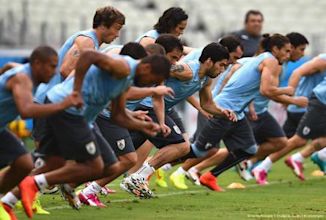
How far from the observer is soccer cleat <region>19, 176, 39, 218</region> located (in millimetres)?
9867

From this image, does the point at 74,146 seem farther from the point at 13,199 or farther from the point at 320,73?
the point at 320,73

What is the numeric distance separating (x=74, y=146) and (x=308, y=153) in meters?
7.94

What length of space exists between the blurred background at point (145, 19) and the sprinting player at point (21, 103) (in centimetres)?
1401

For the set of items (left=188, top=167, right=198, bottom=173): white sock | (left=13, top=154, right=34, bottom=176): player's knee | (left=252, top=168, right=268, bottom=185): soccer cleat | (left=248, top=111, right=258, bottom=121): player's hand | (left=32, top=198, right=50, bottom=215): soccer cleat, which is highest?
(left=13, top=154, right=34, bottom=176): player's knee

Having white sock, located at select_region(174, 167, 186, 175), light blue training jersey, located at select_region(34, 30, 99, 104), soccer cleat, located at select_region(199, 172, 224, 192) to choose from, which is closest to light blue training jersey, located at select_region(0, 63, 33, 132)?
light blue training jersey, located at select_region(34, 30, 99, 104)

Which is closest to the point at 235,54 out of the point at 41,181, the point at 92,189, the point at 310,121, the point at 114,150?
the point at 310,121

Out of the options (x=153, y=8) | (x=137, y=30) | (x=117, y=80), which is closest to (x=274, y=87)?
(x=117, y=80)

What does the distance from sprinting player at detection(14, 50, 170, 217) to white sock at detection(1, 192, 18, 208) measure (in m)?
0.17

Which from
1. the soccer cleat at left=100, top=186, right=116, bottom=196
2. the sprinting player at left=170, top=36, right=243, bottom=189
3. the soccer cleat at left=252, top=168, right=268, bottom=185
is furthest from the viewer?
the soccer cleat at left=252, top=168, right=268, bottom=185

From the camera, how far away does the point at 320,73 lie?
1733 centimetres

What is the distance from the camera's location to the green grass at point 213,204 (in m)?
11.3

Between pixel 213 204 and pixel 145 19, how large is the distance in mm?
19076

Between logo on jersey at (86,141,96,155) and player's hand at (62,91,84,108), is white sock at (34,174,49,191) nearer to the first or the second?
logo on jersey at (86,141,96,155)

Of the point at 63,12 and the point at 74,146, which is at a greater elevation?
the point at 74,146
